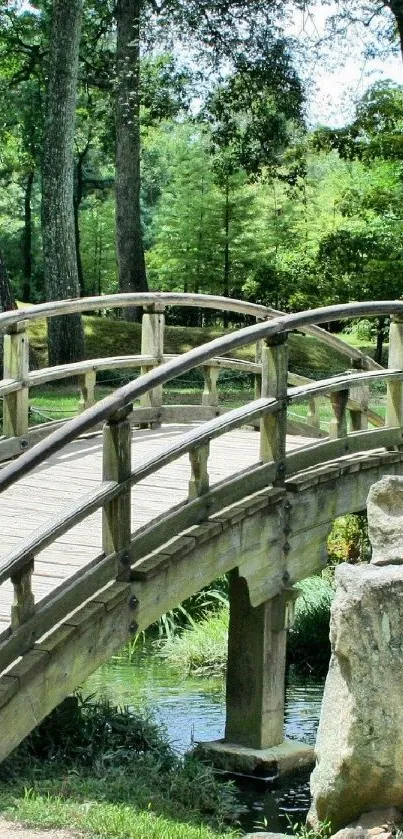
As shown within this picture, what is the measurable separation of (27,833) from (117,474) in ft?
6.86

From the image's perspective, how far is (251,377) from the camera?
2575 cm

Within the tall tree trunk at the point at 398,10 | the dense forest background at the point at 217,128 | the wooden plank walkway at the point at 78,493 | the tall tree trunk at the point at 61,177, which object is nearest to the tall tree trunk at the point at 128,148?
the dense forest background at the point at 217,128

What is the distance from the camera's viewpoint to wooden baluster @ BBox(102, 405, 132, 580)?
6980mm

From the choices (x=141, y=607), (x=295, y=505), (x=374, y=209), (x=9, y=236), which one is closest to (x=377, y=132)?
(x=374, y=209)

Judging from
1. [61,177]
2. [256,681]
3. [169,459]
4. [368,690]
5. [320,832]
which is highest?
[61,177]

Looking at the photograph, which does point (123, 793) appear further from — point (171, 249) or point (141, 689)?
point (171, 249)

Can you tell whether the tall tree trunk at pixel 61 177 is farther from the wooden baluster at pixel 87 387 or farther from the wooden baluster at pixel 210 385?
the wooden baluster at pixel 87 387

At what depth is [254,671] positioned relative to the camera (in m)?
9.28

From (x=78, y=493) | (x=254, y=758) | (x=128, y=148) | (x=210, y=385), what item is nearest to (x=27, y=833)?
(x=78, y=493)

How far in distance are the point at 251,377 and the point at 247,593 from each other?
653 inches

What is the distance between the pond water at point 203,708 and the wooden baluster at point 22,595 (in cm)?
250

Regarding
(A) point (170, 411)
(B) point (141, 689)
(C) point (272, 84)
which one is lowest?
(B) point (141, 689)

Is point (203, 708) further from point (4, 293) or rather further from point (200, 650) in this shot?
point (4, 293)

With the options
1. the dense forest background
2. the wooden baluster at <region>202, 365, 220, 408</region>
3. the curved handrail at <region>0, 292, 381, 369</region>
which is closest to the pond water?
the wooden baluster at <region>202, 365, 220, 408</region>
